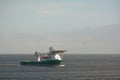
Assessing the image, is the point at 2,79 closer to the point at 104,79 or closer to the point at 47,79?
the point at 47,79

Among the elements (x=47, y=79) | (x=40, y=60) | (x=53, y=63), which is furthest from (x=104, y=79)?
(x=40, y=60)

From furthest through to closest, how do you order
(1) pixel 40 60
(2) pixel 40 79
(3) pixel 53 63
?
(1) pixel 40 60, (3) pixel 53 63, (2) pixel 40 79

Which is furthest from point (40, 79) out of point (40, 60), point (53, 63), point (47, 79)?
point (40, 60)

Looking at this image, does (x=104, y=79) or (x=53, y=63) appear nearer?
(x=104, y=79)

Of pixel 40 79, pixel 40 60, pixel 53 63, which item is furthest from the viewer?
pixel 40 60

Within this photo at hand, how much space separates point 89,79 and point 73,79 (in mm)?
3015

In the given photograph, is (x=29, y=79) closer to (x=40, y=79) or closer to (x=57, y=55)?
(x=40, y=79)

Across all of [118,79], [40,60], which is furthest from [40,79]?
[40,60]

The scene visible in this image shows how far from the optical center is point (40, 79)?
86.9 metres

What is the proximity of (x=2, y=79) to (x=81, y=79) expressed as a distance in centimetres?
1477

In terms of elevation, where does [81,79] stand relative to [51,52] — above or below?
below

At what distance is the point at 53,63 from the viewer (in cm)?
14725

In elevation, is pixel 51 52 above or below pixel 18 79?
above

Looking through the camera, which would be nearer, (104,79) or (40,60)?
(104,79)
